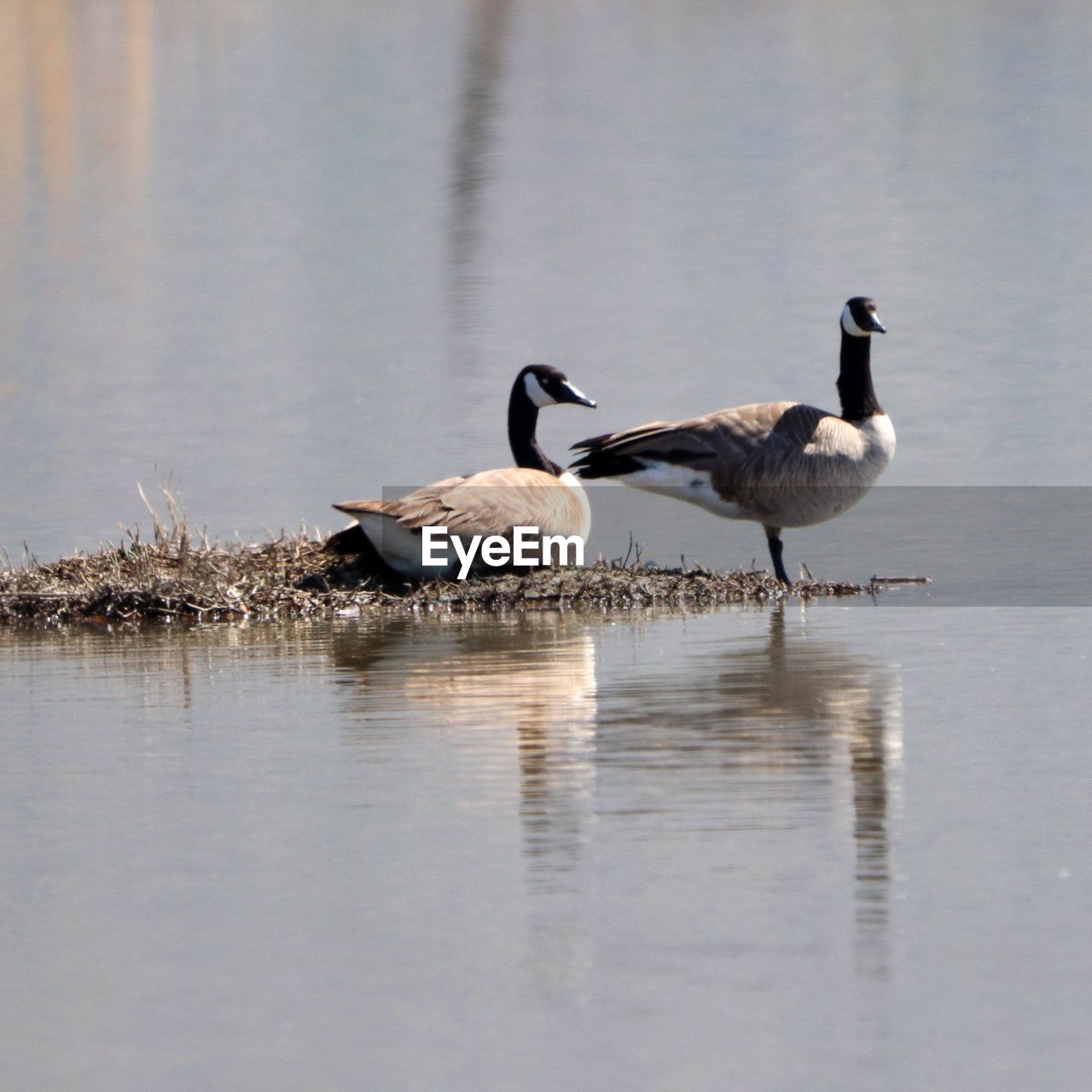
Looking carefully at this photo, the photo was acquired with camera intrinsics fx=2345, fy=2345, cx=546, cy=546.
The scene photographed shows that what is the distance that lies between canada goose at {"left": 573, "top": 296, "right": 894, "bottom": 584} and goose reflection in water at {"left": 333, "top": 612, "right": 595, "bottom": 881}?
164 cm

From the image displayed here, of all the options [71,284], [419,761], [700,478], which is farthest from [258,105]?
[419,761]

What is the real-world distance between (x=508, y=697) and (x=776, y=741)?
1453 mm

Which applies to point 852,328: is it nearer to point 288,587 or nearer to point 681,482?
point 681,482

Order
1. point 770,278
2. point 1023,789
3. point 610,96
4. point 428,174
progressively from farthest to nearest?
point 610,96
point 428,174
point 770,278
point 1023,789

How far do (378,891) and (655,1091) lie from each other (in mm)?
1754

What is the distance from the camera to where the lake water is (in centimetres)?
616

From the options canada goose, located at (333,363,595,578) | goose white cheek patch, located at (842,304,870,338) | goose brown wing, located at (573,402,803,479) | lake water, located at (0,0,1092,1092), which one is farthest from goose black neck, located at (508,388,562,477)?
goose white cheek patch, located at (842,304,870,338)

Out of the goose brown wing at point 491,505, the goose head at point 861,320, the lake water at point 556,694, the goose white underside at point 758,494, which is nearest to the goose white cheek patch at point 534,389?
the goose white underside at point 758,494

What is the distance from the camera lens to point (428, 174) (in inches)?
1545

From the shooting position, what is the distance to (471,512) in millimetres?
12578

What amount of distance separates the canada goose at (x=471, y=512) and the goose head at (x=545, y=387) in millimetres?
545

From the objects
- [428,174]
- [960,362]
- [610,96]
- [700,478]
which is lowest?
[700,478]

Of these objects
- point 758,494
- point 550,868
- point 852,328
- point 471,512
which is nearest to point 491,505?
point 471,512

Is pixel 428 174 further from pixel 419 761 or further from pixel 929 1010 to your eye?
pixel 929 1010
